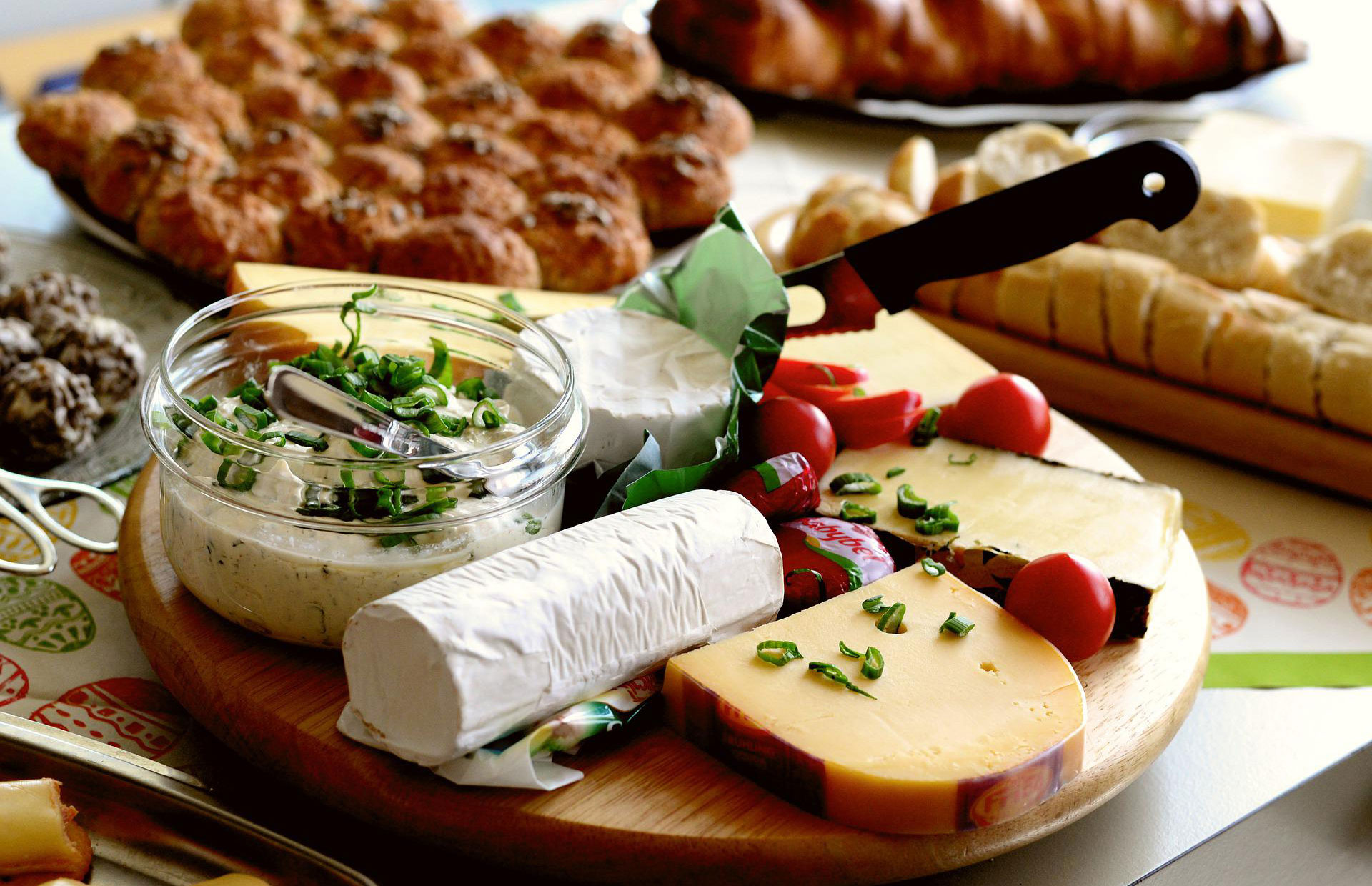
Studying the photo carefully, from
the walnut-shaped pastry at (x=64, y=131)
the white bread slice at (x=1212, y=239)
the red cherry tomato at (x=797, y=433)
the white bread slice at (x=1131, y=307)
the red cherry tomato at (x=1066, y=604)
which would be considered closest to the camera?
the red cherry tomato at (x=1066, y=604)

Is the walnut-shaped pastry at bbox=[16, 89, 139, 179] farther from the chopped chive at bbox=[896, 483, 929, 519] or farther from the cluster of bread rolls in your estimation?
the chopped chive at bbox=[896, 483, 929, 519]

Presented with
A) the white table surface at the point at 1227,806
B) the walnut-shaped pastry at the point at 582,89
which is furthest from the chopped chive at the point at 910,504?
the walnut-shaped pastry at the point at 582,89

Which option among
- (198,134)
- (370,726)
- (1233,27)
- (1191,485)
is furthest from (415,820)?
(1233,27)

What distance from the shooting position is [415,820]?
1.07m

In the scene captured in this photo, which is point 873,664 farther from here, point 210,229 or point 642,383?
point 210,229

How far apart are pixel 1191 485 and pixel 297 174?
1650 mm

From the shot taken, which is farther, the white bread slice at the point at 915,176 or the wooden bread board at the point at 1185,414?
the white bread slice at the point at 915,176

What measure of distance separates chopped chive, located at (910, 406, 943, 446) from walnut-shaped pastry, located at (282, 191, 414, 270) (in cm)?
103

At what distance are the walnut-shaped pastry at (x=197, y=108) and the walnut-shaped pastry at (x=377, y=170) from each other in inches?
9.9

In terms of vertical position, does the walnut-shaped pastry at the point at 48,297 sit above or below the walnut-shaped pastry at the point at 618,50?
below

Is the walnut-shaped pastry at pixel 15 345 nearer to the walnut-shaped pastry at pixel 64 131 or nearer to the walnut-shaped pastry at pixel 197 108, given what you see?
the walnut-shaped pastry at pixel 64 131

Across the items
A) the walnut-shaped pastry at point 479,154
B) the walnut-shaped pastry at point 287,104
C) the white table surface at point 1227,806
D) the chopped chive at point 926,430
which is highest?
the walnut-shaped pastry at point 287,104

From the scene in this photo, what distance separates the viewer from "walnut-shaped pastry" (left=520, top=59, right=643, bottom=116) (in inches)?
109

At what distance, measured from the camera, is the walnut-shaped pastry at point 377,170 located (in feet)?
7.72
